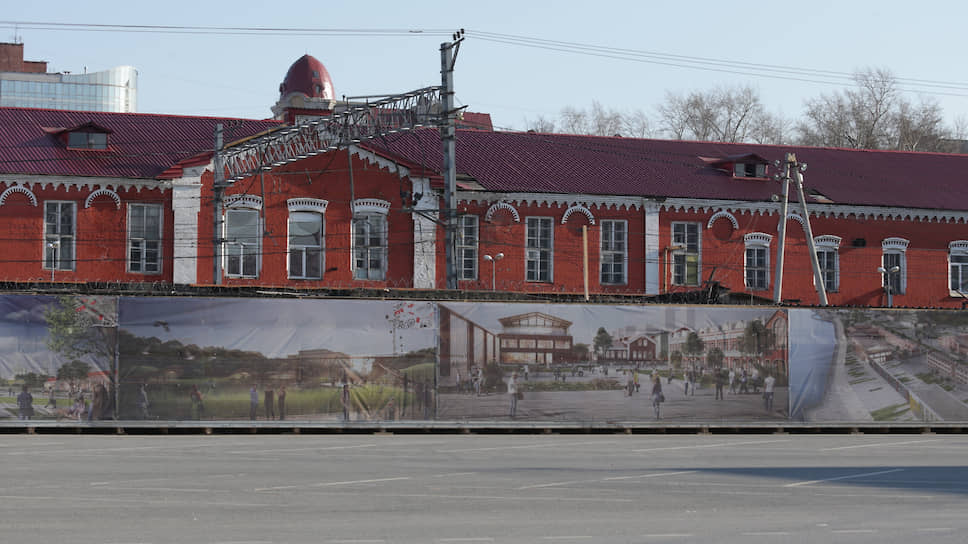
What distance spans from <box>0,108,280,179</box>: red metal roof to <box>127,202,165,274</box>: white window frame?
1.17 m

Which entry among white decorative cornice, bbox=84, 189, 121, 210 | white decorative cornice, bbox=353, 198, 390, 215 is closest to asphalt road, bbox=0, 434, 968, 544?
white decorative cornice, bbox=84, 189, 121, 210

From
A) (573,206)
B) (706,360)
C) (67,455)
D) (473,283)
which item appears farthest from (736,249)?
(67,455)

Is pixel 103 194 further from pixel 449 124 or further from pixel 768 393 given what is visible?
pixel 768 393

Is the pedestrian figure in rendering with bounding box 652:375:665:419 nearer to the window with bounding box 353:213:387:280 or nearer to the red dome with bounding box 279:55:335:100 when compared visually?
the window with bounding box 353:213:387:280

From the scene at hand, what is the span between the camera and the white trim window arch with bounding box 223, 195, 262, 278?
42812 mm

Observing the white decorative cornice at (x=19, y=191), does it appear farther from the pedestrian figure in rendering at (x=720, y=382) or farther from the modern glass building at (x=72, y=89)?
the modern glass building at (x=72, y=89)

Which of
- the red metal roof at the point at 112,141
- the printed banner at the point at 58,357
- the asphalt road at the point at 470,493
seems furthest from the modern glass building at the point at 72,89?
the asphalt road at the point at 470,493

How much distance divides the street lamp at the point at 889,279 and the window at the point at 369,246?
21044 millimetres

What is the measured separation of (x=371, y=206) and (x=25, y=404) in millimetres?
18691

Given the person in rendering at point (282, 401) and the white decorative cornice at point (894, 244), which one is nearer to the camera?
the person in rendering at point (282, 401)

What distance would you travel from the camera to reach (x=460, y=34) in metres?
35.3

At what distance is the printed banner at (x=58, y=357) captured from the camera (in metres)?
27.8

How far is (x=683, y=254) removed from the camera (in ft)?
159

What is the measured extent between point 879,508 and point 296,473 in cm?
847
